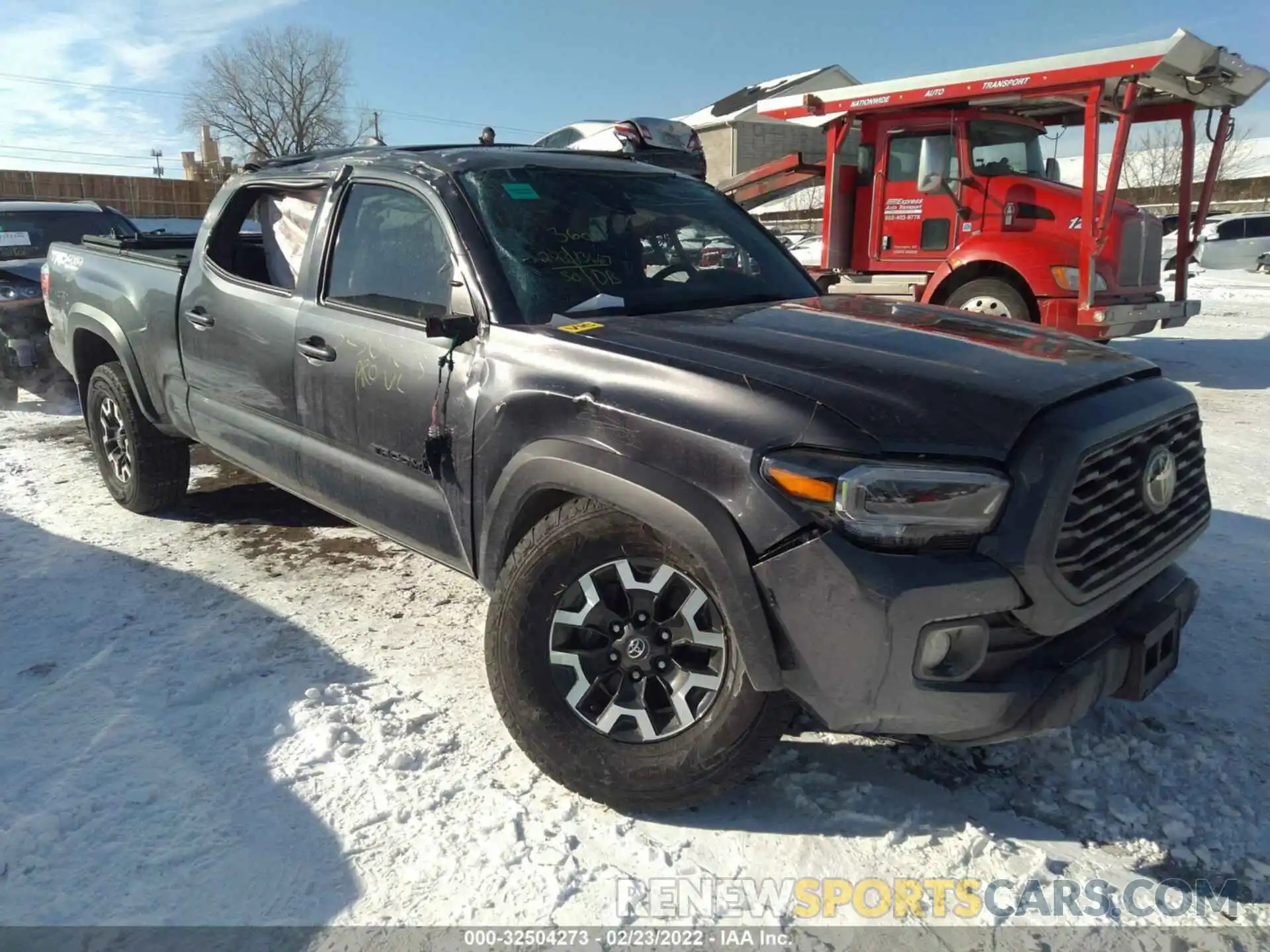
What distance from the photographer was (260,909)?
2213mm

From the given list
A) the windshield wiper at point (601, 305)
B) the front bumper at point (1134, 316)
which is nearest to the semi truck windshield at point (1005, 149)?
the front bumper at point (1134, 316)

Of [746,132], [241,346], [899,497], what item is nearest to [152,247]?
[241,346]

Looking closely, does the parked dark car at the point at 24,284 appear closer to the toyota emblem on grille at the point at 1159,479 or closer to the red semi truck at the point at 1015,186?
the red semi truck at the point at 1015,186

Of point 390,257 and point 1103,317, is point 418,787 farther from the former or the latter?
point 1103,317

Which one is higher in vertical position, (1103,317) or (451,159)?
(451,159)

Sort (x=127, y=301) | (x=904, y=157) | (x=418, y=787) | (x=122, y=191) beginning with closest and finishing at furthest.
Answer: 1. (x=418, y=787)
2. (x=127, y=301)
3. (x=904, y=157)
4. (x=122, y=191)

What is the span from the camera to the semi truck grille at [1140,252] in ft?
27.7

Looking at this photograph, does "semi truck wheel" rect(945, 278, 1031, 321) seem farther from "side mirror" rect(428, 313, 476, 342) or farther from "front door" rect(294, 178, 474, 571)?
"side mirror" rect(428, 313, 476, 342)

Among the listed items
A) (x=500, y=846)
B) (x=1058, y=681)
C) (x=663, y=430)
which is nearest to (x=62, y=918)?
(x=500, y=846)

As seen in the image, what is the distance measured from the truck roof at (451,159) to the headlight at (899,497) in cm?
188

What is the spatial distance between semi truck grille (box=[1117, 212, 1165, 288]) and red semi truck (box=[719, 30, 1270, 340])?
0.07 ft

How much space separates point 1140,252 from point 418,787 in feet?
28.3

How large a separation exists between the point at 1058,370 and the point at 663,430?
1134mm

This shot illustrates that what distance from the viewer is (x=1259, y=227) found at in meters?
20.9
